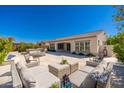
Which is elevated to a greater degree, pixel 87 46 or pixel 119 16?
pixel 119 16

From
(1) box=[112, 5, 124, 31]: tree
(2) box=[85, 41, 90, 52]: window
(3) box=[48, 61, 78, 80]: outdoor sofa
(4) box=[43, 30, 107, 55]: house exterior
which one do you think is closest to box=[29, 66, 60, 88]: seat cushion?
(3) box=[48, 61, 78, 80]: outdoor sofa

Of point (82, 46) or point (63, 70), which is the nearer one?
point (63, 70)

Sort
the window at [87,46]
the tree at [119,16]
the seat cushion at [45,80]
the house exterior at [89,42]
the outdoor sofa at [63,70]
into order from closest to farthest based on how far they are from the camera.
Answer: the seat cushion at [45,80]
the outdoor sofa at [63,70]
the tree at [119,16]
the house exterior at [89,42]
the window at [87,46]

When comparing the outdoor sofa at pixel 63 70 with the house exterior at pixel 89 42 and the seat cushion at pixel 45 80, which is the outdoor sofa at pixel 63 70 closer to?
the seat cushion at pixel 45 80

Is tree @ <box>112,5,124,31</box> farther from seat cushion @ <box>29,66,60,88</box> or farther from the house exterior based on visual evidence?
the house exterior

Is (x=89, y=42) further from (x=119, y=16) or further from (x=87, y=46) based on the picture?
(x=119, y=16)

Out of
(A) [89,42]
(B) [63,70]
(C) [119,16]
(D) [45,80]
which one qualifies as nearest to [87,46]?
(A) [89,42]

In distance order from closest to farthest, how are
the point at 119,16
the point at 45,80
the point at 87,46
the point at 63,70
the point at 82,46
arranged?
the point at 45,80 < the point at 63,70 < the point at 119,16 < the point at 87,46 < the point at 82,46

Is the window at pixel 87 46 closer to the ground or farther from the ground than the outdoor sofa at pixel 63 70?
farther from the ground

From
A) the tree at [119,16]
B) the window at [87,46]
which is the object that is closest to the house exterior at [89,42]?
the window at [87,46]
